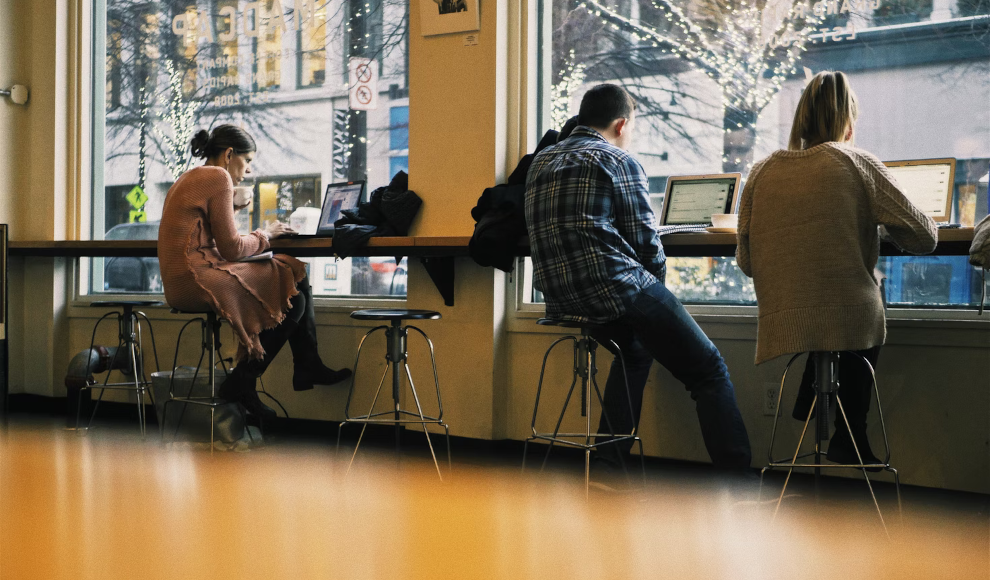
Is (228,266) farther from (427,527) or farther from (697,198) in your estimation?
(697,198)

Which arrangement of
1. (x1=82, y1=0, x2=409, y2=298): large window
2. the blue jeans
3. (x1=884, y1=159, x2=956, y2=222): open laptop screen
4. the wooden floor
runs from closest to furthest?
1. the wooden floor
2. the blue jeans
3. (x1=884, y1=159, x2=956, y2=222): open laptop screen
4. (x1=82, y1=0, x2=409, y2=298): large window

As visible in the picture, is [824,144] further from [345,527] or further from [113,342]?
[113,342]

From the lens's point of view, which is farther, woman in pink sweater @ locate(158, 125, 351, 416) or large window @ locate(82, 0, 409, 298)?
large window @ locate(82, 0, 409, 298)

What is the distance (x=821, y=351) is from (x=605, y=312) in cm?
66

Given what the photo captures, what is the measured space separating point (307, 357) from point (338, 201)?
2.40 ft

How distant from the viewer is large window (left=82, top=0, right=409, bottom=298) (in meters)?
4.29

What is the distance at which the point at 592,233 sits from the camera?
2857 mm

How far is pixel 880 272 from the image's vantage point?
3.19 metres

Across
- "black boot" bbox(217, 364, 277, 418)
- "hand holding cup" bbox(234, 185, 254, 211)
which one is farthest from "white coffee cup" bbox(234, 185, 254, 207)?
"black boot" bbox(217, 364, 277, 418)

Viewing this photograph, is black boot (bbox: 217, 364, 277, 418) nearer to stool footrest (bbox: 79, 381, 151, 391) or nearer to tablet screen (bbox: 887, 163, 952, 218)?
stool footrest (bbox: 79, 381, 151, 391)

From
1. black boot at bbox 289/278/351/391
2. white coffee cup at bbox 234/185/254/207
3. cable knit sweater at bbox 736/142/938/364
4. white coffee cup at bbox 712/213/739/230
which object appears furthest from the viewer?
white coffee cup at bbox 234/185/254/207

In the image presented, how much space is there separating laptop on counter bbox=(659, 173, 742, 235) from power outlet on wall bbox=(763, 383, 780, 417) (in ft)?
2.07

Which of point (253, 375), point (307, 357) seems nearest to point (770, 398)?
point (307, 357)

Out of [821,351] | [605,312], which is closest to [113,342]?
[605,312]
